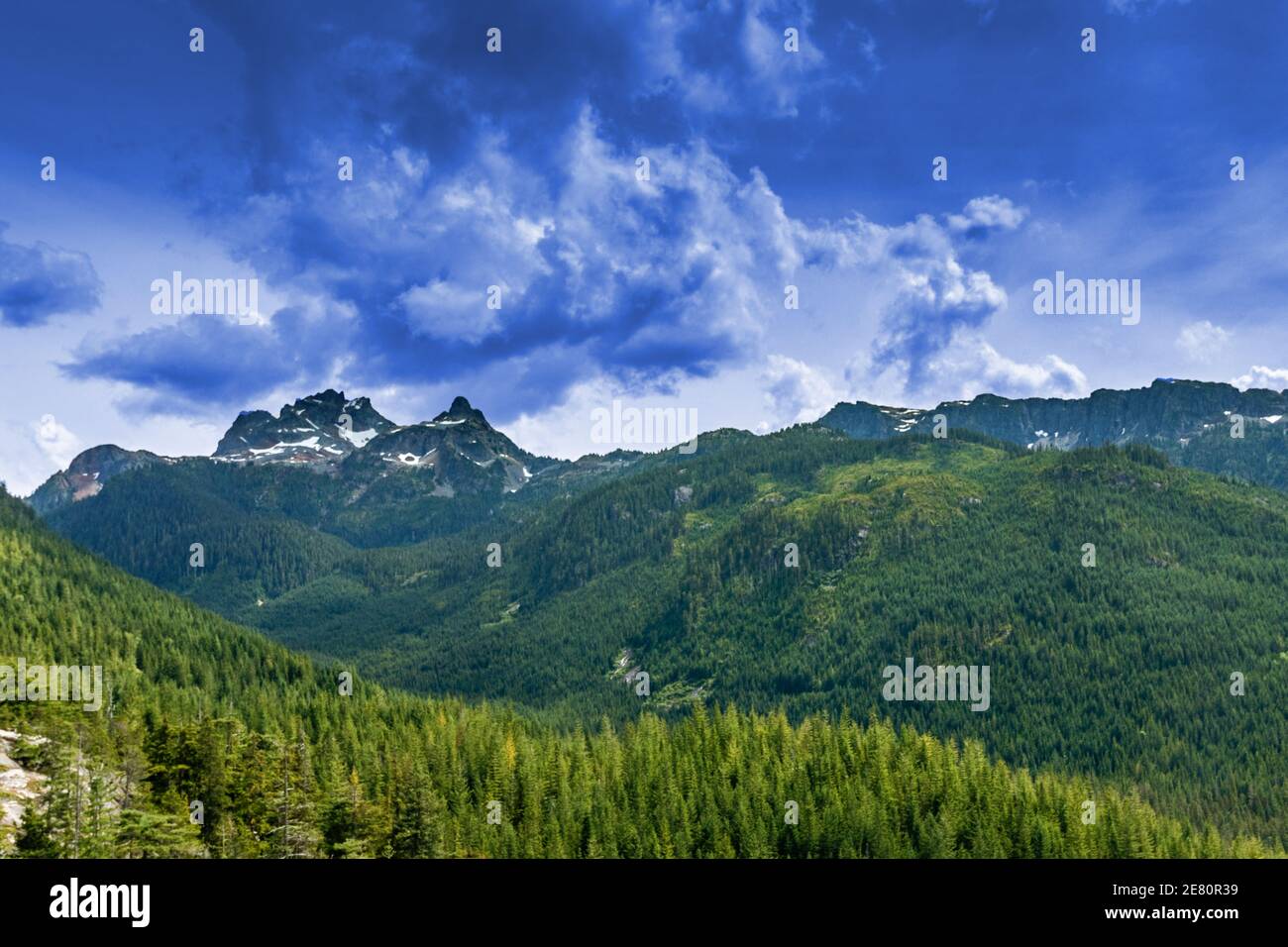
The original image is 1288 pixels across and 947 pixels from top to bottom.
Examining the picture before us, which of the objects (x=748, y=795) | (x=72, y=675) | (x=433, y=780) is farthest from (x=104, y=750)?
(x=748, y=795)

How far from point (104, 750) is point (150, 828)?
108 feet

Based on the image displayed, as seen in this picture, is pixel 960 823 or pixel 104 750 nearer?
pixel 104 750

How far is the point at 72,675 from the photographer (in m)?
148

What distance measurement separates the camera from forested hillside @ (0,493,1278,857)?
88250mm

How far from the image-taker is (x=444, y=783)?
136 m

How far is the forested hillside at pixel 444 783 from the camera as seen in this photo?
3474 inches
